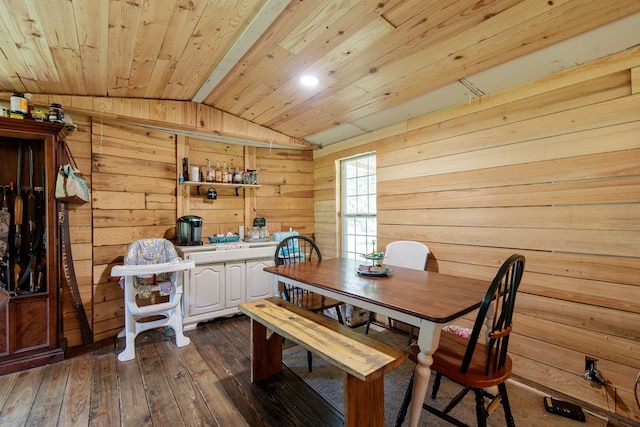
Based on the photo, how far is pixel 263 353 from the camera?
215 cm

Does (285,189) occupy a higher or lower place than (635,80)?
lower

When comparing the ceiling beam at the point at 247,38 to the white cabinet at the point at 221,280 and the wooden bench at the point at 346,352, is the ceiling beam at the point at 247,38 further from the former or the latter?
the wooden bench at the point at 346,352

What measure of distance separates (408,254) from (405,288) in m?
1.03

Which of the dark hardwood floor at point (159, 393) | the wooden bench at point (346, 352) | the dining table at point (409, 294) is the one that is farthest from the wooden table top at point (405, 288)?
the dark hardwood floor at point (159, 393)

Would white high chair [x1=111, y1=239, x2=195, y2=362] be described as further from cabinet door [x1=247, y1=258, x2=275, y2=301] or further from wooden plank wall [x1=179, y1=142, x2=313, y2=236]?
cabinet door [x1=247, y1=258, x2=275, y2=301]

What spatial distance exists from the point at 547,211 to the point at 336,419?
199 centimetres

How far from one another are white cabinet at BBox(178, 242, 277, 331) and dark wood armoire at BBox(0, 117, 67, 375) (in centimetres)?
102

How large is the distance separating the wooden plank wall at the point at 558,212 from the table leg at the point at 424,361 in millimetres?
1272

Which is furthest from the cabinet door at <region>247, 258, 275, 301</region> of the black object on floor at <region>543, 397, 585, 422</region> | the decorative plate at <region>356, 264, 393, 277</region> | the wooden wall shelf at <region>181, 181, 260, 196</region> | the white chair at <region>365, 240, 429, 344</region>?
the black object on floor at <region>543, 397, 585, 422</region>

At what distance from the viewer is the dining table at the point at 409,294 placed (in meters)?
1.31

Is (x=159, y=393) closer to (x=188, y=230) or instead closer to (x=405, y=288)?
(x=188, y=230)

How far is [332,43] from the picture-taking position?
6.02 ft

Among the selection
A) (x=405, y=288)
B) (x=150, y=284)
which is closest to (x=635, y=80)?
(x=405, y=288)

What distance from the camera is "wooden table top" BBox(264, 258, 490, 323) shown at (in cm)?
137
